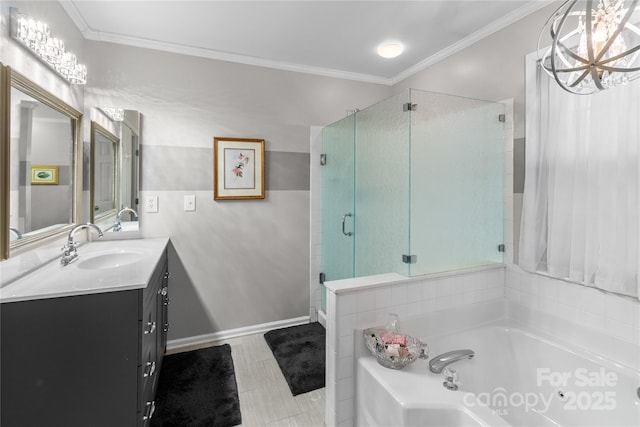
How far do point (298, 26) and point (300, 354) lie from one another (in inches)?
95.1

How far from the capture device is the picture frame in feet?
5.05

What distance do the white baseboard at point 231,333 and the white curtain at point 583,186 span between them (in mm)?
1948

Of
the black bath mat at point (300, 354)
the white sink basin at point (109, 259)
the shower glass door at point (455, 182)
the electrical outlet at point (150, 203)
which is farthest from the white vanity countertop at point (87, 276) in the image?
the shower glass door at point (455, 182)

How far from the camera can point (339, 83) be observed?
2.99 meters

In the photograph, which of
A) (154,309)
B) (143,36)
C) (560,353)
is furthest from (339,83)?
(560,353)

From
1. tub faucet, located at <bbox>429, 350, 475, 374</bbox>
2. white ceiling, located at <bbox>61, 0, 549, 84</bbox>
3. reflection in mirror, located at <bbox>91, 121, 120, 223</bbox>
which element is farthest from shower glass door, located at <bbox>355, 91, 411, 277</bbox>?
reflection in mirror, located at <bbox>91, 121, 120, 223</bbox>

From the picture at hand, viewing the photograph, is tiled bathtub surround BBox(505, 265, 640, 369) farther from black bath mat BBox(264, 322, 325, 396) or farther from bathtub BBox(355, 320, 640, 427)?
black bath mat BBox(264, 322, 325, 396)

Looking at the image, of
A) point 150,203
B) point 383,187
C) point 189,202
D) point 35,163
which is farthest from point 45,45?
point 383,187

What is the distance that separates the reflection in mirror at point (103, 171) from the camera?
7.26 ft

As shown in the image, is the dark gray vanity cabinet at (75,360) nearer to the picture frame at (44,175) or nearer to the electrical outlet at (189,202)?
the picture frame at (44,175)

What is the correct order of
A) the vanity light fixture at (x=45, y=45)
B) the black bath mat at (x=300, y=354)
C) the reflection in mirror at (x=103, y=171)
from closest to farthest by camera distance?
the vanity light fixture at (x=45, y=45) < the black bath mat at (x=300, y=354) < the reflection in mirror at (x=103, y=171)

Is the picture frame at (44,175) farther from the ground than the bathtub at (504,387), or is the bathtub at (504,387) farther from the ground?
the picture frame at (44,175)

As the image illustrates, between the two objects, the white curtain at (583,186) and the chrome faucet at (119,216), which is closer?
the white curtain at (583,186)

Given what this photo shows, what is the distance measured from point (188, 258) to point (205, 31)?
1727 millimetres
